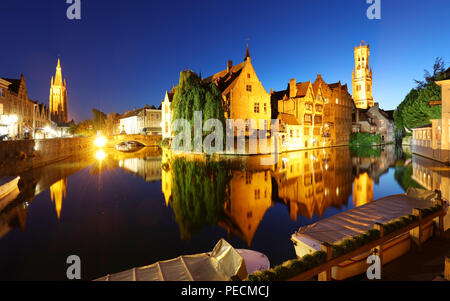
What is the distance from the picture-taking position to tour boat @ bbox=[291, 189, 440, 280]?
645 cm

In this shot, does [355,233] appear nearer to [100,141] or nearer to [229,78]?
[229,78]

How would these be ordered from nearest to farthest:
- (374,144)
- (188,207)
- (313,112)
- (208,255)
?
(208,255) → (188,207) → (313,112) → (374,144)

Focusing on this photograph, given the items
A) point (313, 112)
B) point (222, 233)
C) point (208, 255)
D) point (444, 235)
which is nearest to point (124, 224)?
point (222, 233)

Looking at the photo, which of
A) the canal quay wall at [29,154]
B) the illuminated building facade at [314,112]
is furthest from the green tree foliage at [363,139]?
the canal quay wall at [29,154]

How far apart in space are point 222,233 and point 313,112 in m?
52.2

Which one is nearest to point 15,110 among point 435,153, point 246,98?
point 246,98

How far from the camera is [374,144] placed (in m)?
70.8

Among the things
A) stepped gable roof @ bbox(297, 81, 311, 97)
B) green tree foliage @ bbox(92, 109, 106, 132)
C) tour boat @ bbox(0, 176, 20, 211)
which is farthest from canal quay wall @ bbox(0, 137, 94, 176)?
green tree foliage @ bbox(92, 109, 106, 132)

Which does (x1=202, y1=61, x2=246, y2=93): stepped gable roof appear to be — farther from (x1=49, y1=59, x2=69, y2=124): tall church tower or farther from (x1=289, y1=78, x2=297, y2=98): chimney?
(x1=49, y1=59, x2=69, y2=124): tall church tower

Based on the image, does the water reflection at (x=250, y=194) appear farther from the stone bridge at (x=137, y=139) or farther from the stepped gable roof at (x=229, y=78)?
the stone bridge at (x=137, y=139)

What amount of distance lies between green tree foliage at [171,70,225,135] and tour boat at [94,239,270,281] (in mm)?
32542

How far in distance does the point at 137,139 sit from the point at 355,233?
7373 cm

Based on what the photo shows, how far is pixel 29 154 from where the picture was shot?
1115 inches
